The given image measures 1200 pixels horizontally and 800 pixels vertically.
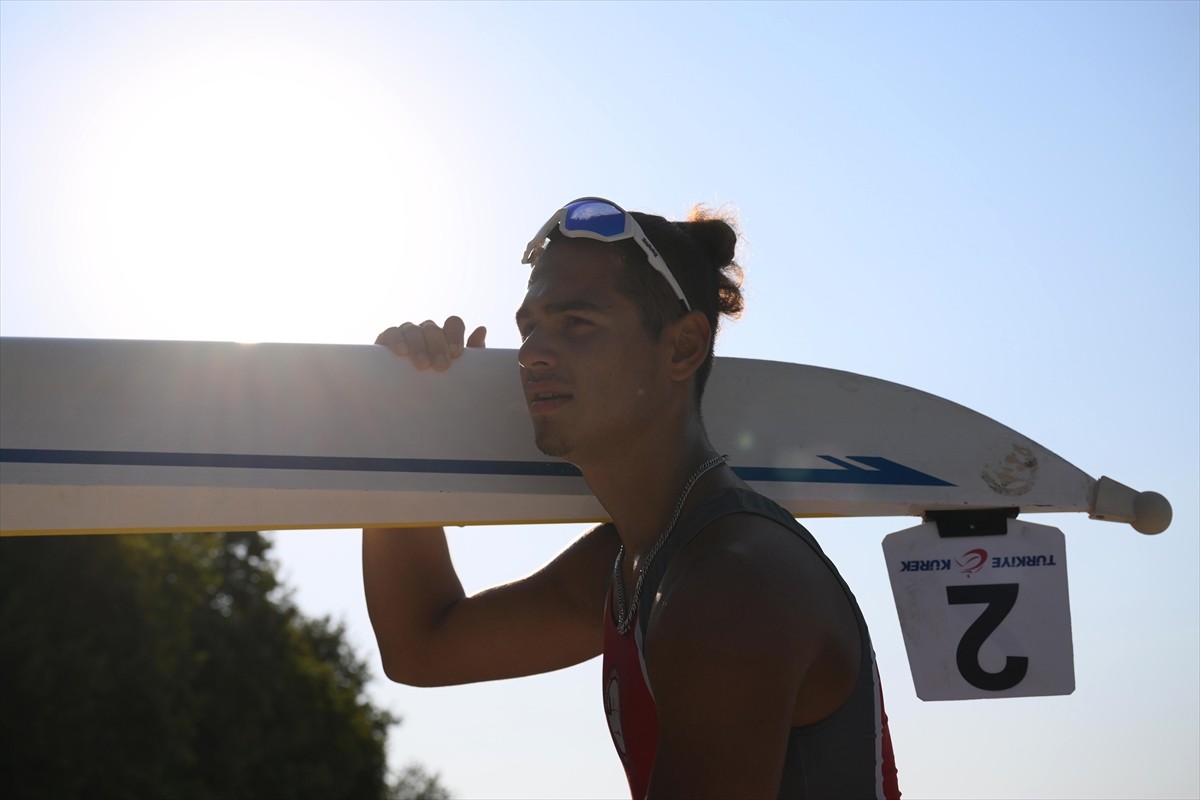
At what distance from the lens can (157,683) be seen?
78.3ft

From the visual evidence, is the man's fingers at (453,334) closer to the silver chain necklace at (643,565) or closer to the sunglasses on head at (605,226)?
the sunglasses on head at (605,226)

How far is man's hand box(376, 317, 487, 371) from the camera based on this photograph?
3.36 metres

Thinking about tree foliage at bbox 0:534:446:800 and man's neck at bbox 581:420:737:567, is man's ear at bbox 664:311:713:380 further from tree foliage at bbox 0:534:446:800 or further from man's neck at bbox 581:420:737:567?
tree foliage at bbox 0:534:446:800

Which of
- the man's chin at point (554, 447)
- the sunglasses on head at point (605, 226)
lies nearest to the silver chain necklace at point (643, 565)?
the man's chin at point (554, 447)

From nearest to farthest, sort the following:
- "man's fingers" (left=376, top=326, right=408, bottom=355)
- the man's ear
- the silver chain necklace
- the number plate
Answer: the silver chain necklace, the man's ear, the number plate, "man's fingers" (left=376, top=326, right=408, bottom=355)

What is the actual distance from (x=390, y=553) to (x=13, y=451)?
911 mm

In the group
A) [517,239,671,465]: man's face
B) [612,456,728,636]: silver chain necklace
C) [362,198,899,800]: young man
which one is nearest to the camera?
[362,198,899,800]: young man

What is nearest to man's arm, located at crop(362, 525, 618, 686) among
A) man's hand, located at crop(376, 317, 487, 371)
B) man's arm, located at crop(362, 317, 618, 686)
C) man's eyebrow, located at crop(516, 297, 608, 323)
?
man's arm, located at crop(362, 317, 618, 686)

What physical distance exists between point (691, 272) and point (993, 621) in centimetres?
109

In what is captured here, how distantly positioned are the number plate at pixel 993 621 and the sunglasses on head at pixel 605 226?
3.11 ft

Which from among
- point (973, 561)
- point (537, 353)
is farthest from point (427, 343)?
point (973, 561)

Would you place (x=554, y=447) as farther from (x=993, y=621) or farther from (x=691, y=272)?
(x=993, y=621)

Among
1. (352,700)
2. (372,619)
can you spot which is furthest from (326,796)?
(372,619)

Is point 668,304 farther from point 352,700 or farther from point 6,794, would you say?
point 352,700
